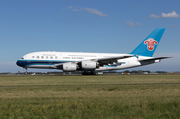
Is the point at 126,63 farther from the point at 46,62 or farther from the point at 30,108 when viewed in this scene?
the point at 30,108

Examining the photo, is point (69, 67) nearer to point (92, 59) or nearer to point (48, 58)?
point (48, 58)

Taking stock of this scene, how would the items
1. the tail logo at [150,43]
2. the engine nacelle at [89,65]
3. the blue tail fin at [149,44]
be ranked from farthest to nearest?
1. the tail logo at [150,43]
2. the blue tail fin at [149,44]
3. the engine nacelle at [89,65]

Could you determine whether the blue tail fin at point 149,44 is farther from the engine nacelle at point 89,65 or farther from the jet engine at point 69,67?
the jet engine at point 69,67

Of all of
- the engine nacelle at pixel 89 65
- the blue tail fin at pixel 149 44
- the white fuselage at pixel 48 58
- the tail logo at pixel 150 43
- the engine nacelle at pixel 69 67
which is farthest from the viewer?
the tail logo at pixel 150 43

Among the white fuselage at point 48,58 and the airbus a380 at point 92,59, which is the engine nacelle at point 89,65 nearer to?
the airbus a380 at point 92,59

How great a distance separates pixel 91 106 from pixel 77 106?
0.78 metres

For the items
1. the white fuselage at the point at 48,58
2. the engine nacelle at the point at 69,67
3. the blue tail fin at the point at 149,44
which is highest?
the blue tail fin at the point at 149,44

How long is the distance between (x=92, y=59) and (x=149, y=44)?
1452 cm

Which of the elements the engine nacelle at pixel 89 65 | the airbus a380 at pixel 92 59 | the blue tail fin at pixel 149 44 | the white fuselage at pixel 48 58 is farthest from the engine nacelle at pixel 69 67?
the blue tail fin at pixel 149 44

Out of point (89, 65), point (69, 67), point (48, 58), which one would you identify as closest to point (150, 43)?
point (89, 65)

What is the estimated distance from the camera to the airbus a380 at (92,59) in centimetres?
4091

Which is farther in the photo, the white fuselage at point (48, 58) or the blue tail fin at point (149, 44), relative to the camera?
the blue tail fin at point (149, 44)

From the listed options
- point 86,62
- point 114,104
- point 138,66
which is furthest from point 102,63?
point 114,104

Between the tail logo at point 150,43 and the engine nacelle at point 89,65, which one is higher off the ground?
the tail logo at point 150,43
